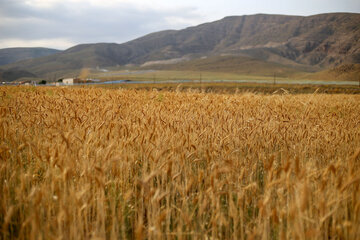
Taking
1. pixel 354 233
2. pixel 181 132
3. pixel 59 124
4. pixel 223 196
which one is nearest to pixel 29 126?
pixel 59 124

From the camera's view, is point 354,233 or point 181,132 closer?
point 354,233

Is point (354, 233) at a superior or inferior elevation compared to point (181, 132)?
inferior

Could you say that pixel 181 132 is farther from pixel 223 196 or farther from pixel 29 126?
pixel 29 126

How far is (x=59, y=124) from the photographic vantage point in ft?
13.4

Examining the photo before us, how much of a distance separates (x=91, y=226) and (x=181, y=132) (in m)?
1.70

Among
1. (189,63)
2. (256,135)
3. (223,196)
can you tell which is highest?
(189,63)

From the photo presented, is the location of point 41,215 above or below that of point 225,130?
below

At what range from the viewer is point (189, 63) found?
7037 inches

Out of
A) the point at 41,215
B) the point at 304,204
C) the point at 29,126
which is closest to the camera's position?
the point at 304,204

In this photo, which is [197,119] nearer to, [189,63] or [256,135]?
[256,135]

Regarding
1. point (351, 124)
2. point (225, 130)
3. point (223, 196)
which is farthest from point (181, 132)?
point (351, 124)

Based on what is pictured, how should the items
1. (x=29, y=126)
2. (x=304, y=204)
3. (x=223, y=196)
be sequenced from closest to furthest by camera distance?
(x=304, y=204), (x=223, y=196), (x=29, y=126)

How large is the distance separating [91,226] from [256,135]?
2620 mm

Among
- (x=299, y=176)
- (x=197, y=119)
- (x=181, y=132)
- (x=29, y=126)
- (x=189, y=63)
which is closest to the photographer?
(x=299, y=176)
